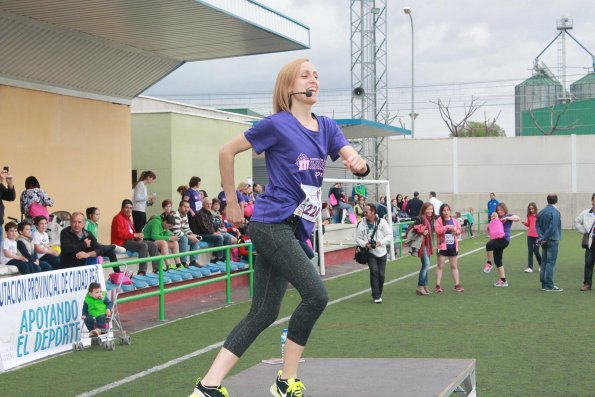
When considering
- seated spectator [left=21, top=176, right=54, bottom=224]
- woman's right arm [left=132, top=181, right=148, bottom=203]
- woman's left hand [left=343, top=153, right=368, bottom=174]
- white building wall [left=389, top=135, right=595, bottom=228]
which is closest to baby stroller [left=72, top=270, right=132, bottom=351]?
seated spectator [left=21, top=176, right=54, bottom=224]

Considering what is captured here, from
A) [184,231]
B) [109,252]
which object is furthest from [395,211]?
[109,252]

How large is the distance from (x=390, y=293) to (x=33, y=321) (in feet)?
27.4

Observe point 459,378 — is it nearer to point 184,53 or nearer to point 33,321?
point 33,321

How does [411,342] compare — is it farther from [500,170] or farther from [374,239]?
[500,170]

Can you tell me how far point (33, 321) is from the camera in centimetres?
1149

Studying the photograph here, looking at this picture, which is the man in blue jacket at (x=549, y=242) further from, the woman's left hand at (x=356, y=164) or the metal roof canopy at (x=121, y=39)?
the woman's left hand at (x=356, y=164)

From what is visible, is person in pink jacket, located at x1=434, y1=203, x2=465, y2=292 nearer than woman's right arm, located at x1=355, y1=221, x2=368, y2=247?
No

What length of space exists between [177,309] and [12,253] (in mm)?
3065

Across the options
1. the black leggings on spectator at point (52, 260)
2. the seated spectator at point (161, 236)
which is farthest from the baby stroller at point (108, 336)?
the seated spectator at point (161, 236)

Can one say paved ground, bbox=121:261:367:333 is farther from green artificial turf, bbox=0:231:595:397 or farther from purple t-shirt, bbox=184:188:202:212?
purple t-shirt, bbox=184:188:202:212

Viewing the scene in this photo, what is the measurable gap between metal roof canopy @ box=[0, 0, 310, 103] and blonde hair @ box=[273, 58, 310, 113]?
39.6 ft

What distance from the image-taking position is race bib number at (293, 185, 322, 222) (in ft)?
17.7

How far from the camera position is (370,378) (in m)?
6.31

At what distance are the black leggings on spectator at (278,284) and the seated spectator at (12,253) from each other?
9067 mm
